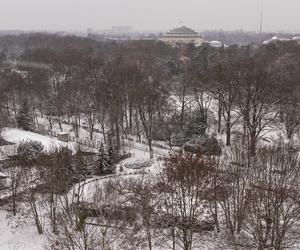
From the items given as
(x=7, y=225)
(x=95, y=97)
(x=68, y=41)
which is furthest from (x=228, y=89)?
(x=68, y=41)

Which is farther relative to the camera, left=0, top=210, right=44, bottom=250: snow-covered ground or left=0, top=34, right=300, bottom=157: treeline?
left=0, top=34, right=300, bottom=157: treeline

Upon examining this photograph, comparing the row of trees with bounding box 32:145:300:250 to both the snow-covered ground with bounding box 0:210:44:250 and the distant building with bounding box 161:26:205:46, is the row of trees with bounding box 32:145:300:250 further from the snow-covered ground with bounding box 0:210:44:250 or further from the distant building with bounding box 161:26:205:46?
the distant building with bounding box 161:26:205:46

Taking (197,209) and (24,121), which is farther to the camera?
(24,121)

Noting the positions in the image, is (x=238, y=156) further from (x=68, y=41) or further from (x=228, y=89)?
(x=68, y=41)

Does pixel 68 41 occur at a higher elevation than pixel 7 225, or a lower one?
higher

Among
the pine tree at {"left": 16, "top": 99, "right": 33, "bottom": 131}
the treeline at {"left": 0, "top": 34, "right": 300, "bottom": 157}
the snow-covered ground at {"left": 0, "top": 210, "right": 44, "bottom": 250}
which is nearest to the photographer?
the snow-covered ground at {"left": 0, "top": 210, "right": 44, "bottom": 250}

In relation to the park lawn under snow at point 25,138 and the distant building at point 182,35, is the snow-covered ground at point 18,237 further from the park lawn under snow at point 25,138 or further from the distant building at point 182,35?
the distant building at point 182,35

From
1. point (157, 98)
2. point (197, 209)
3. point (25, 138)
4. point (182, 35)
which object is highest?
point (182, 35)

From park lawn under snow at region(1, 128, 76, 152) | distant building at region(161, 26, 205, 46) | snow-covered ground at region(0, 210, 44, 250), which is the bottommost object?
snow-covered ground at region(0, 210, 44, 250)

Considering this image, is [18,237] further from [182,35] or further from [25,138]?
[182,35]

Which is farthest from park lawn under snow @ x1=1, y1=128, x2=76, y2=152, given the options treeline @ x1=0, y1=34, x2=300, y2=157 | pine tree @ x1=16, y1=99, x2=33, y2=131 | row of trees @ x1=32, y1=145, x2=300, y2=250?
row of trees @ x1=32, y1=145, x2=300, y2=250

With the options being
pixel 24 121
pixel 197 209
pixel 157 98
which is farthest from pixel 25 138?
pixel 197 209
